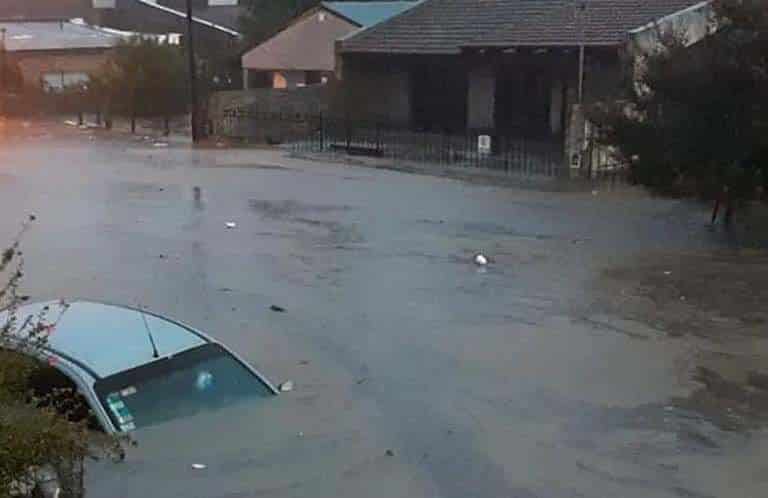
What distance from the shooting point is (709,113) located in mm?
22594

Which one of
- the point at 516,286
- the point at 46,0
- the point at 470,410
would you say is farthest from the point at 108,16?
A: the point at 470,410

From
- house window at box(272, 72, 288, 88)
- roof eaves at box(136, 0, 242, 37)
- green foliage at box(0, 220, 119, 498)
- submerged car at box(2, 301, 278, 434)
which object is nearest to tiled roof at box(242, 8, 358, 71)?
house window at box(272, 72, 288, 88)

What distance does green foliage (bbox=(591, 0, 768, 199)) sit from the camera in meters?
22.3

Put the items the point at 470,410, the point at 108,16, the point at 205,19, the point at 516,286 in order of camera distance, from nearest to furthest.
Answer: the point at 470,410 → the point at 516,286 → the point at 205,19 → the point at 108,16

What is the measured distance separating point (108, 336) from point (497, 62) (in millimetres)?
32194

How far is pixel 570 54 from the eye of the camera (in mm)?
37438

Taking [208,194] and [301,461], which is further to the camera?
[208,194]

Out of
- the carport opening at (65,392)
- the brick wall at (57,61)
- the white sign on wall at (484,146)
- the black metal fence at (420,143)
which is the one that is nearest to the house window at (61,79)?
the brick wall at (57,61)

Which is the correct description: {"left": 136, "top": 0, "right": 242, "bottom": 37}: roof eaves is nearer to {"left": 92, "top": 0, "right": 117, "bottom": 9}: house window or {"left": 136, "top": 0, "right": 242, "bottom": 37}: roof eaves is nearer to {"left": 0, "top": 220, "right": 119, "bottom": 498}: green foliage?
{"left": 92, "top": 0, "right": 117, "bottom": 9}: house window

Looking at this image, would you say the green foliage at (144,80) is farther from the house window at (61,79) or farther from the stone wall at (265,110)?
the house window at (61,79)

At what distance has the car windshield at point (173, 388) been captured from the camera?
8.88 m

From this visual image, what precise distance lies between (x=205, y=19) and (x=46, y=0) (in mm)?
19540

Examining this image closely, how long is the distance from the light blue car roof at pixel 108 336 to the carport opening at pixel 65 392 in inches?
6.6

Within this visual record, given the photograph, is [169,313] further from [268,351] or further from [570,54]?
[570,54]
